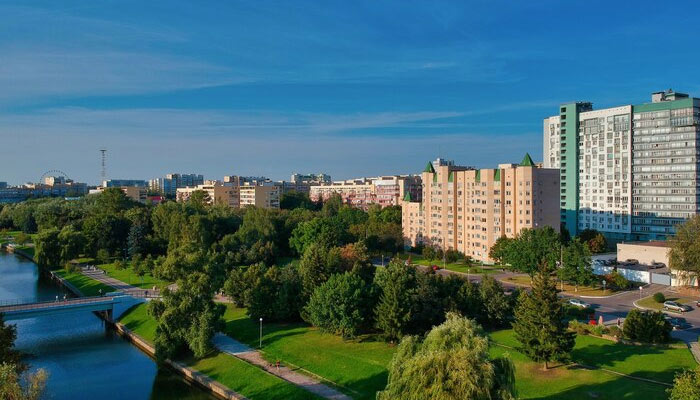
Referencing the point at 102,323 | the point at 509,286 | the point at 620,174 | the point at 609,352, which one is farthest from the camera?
the point at 620,174

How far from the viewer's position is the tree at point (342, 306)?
29.7 meters

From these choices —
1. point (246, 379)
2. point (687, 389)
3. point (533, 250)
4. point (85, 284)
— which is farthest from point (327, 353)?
point (85, 284)

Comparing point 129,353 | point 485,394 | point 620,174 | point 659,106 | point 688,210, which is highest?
point 659,106

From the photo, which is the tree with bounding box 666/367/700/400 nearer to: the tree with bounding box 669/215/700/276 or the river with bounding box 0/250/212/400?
the river with bounding box 0/250/212/400

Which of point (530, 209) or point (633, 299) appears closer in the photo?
point (633, 299)

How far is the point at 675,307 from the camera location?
119 feet

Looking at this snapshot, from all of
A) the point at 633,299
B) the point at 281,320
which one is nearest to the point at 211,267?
the point at 281,320

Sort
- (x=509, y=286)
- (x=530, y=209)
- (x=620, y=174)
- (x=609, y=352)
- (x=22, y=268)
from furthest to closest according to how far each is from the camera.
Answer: (x=620, y=174) < (x=22, y=268) < (x=530, y=209) < (x=509, y=286) < (x=609, y=352)

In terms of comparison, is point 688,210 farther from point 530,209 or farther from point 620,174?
point 530,209

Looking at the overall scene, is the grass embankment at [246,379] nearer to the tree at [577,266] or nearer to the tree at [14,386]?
the tree at [14,386]

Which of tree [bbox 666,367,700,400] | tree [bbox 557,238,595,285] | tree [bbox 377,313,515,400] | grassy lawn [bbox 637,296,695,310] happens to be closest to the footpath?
tree [bbox 377,313,515,400]

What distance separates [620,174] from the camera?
74.2 meters

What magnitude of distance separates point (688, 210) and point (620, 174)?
947 centimetres

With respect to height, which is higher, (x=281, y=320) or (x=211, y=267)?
(x=211, y=267)
